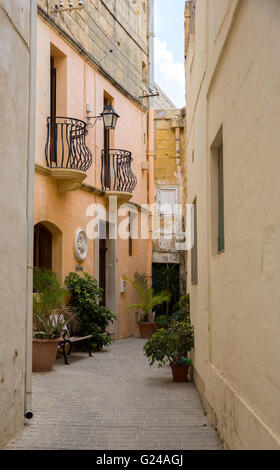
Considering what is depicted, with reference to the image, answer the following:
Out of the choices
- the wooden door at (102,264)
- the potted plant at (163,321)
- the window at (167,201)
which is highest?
the window at (167,201)

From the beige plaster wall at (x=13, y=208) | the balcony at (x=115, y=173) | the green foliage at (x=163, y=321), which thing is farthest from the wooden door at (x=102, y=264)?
the beige plaster wall at (x=13, y=208)

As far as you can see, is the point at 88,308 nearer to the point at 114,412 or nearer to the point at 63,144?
the point at 63,144

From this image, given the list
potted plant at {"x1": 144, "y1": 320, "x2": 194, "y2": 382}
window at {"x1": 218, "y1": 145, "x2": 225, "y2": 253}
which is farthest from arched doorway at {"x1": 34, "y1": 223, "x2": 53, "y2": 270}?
window at {"x1": 218, "y1": 145, "x2": 225, "y2": 253}

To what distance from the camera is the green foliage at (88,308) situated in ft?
38.9

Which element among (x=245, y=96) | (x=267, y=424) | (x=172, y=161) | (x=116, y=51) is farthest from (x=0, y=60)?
(x=172, y=161)

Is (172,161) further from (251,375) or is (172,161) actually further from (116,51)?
(251,375)

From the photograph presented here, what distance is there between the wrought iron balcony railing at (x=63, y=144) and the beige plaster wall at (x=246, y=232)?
17.5 ft

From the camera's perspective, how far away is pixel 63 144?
37.2 ft

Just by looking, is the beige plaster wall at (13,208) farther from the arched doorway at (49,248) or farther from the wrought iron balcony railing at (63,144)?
the arched doorway at (49,248)

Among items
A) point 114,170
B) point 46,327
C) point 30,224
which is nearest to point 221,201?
point 30,224

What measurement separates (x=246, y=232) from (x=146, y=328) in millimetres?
12429

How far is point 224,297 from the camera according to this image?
5.22 m

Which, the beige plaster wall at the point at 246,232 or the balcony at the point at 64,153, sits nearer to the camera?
the beige plaster wall at the point at 246,232

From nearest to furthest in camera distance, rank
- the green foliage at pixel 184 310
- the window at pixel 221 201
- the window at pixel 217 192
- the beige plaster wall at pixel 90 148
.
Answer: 1. the window at pixel 221 201
2. the window at pixel 217 192
3. the beige plaster wall at pixel 90 148
4. the green foliage at pixel 184 310
